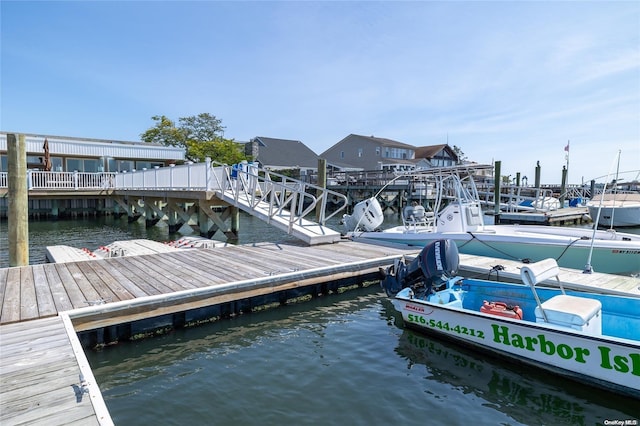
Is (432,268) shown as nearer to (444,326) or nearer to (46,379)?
(444,326)

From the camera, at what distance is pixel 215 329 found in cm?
659

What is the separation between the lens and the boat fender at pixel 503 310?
564cm

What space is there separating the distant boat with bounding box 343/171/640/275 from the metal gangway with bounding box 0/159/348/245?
5.21 feet

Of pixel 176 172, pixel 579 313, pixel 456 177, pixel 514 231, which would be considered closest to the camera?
pixel 579 313

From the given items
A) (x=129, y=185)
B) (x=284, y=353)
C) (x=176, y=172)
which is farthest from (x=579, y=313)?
(x=129, y=185)

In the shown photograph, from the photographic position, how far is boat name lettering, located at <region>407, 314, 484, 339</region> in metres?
5.68

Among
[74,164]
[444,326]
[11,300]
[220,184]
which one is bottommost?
[444,326]

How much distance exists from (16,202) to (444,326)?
8685 mm

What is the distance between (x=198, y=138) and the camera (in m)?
48.1

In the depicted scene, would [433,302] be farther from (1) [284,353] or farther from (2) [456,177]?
(2) [456,177]

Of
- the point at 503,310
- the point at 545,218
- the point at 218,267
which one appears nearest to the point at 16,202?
the point at 218,267

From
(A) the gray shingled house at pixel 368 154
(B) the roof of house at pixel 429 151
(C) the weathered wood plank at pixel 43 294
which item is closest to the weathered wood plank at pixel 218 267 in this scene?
(C) the weathered wood plank at pixel 43 294

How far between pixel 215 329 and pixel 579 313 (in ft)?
17.0

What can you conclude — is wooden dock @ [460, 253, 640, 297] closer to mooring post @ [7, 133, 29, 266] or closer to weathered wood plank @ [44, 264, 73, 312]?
weathered wood plank @ [44, 264, 73, 312]
